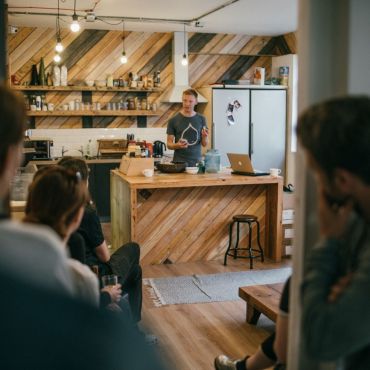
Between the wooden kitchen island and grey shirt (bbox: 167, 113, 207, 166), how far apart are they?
0.67 metres

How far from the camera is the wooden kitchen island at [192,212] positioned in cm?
530

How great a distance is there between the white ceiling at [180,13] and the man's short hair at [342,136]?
553 cm

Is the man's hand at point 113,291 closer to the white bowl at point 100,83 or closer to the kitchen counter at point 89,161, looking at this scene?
the kitchen counter at point 89,161

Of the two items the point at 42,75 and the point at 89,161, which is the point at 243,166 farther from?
the point at 42,75

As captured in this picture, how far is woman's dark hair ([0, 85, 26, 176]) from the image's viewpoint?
0.84 m

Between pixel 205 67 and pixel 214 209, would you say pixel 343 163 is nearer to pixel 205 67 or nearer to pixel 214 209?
pixel 214 209

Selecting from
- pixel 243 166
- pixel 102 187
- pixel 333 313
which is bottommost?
pixel 102 187

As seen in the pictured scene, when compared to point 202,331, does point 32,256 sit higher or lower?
higher

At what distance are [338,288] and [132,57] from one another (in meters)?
7.71

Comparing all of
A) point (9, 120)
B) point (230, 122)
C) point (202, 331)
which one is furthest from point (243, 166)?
point (9, 120)

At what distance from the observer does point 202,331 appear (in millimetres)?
3799

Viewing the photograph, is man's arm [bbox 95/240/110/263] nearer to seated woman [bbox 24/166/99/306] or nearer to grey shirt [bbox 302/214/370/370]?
seated woman [bbox 24/166/99/306]

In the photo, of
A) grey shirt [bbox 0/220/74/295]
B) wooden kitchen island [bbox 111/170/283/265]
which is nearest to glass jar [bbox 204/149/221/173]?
wooden kitchen island [bbox 111/170/283/265]

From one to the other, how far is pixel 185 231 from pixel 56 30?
166 inches
